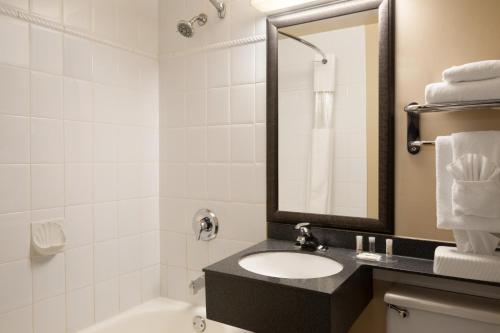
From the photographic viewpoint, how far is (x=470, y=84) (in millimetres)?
1092

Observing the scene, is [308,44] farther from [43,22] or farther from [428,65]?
[43,22]

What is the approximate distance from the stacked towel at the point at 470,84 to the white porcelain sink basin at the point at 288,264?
68cm

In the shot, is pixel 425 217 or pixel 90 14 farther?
pixel 90 14

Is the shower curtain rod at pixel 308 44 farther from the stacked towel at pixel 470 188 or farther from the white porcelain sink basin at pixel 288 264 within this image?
the white porcelain sink basin at pixel 288 264

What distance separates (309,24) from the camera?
153cm

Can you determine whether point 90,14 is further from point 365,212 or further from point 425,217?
point 425,217

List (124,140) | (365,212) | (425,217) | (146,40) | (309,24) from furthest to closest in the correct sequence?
1. (146,40)
2. (124,140)
3. (309,24)
4. (365,212)
5. (425,217)

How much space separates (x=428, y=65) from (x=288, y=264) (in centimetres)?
89

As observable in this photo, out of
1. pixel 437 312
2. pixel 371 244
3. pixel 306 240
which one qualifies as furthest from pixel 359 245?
pixel 437 312

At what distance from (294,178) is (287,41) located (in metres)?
0.59

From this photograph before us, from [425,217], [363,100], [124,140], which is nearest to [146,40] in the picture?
[124,140]

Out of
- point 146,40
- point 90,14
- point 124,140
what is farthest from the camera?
point 146,40

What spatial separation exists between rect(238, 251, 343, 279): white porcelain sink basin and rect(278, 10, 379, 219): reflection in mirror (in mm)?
205

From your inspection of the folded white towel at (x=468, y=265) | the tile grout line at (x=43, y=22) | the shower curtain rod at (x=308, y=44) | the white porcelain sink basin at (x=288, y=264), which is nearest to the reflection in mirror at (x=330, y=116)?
the shower curtain rod at (x=308, y=44)
